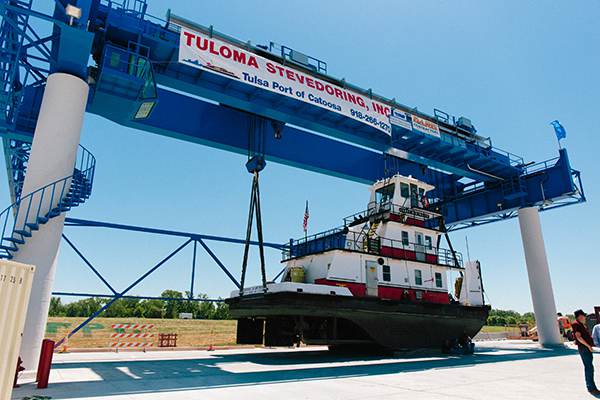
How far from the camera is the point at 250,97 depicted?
14359 millimetres

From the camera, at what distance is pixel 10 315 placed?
532 centimetres

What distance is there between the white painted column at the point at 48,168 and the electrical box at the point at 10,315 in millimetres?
4730

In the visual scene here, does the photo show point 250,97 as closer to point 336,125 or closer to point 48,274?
point 336,125

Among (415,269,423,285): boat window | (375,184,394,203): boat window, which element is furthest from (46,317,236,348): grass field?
(375,184,394,203): boat window

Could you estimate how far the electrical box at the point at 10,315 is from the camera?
5.18 meters

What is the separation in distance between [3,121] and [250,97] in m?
7.72

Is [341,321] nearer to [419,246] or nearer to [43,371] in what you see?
[419,246]

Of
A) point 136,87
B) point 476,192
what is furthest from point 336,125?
point 476,192

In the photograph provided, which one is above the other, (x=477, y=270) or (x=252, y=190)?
(x=252, y=190)

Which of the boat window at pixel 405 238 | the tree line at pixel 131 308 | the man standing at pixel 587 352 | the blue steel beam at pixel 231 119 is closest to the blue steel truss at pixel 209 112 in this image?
the blue steel beam at pixel 231 119

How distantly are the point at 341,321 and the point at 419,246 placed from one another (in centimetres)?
543

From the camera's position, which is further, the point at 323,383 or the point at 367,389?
the point at 323,383

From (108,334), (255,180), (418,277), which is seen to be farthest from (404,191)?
(108,334)

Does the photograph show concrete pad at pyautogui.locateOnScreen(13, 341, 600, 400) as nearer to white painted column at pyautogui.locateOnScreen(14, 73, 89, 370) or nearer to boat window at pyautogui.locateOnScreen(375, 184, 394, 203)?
white painted column at pyautogui.locateOnScreen(14, 73, 89, 370)
